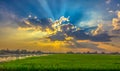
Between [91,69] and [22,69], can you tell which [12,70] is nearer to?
[22,69]

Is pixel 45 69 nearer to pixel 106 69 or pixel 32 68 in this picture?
pixel 32 68

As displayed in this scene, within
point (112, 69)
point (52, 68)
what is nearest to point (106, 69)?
point (112, 69)

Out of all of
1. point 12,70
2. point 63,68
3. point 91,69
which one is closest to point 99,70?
point 91,69

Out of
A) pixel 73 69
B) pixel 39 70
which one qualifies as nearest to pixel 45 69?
pixel 39 70

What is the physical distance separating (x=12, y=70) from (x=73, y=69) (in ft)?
23.7

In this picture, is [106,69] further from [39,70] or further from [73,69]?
[39,70]

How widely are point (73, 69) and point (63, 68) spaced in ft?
4.40

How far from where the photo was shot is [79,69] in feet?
128

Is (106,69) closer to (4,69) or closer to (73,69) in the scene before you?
(73,69)

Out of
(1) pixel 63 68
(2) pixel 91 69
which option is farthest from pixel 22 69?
(2) pixel 91 69

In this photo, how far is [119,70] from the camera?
39.1 meters

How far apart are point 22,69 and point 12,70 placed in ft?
4.19

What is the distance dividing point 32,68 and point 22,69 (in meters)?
1.27

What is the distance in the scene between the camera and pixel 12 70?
39812mm
